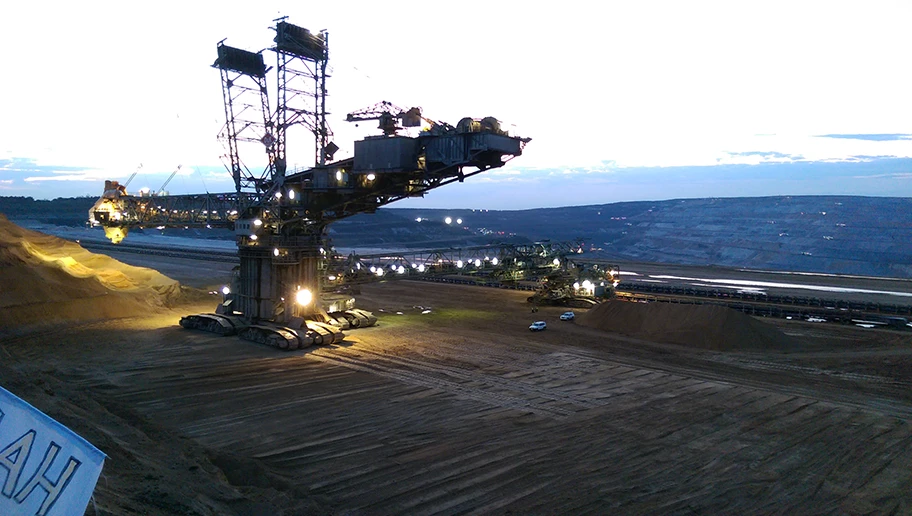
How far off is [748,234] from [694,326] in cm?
12681

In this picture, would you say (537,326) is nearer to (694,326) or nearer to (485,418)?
(694,326)

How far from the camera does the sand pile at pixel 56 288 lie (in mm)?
35219

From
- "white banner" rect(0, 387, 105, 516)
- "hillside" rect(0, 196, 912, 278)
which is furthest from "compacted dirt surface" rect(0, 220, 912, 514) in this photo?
"hillside" rect(0, 196, 912, 278)

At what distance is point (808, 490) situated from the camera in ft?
50.5

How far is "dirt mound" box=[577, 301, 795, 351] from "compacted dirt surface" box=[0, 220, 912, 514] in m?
0.16

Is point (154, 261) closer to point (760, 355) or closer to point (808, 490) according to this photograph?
point (760, 355)

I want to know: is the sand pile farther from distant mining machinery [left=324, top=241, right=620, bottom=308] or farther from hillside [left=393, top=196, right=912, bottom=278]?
hillside [left=393, top=196, right=912, bottom=278]

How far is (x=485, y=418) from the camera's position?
20938mm

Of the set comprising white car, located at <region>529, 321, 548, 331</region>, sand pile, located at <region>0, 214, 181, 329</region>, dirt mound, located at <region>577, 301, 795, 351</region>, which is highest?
sand pile, located at <region>0, 214, 181, 329</region>

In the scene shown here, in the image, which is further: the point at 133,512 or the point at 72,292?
the point at 72,292

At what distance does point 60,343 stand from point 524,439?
90.5 feet

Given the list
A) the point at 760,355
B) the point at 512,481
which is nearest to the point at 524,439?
the point at 512,481

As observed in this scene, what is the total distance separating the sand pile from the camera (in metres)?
35.2

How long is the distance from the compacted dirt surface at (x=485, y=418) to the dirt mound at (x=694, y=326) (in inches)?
6.5
